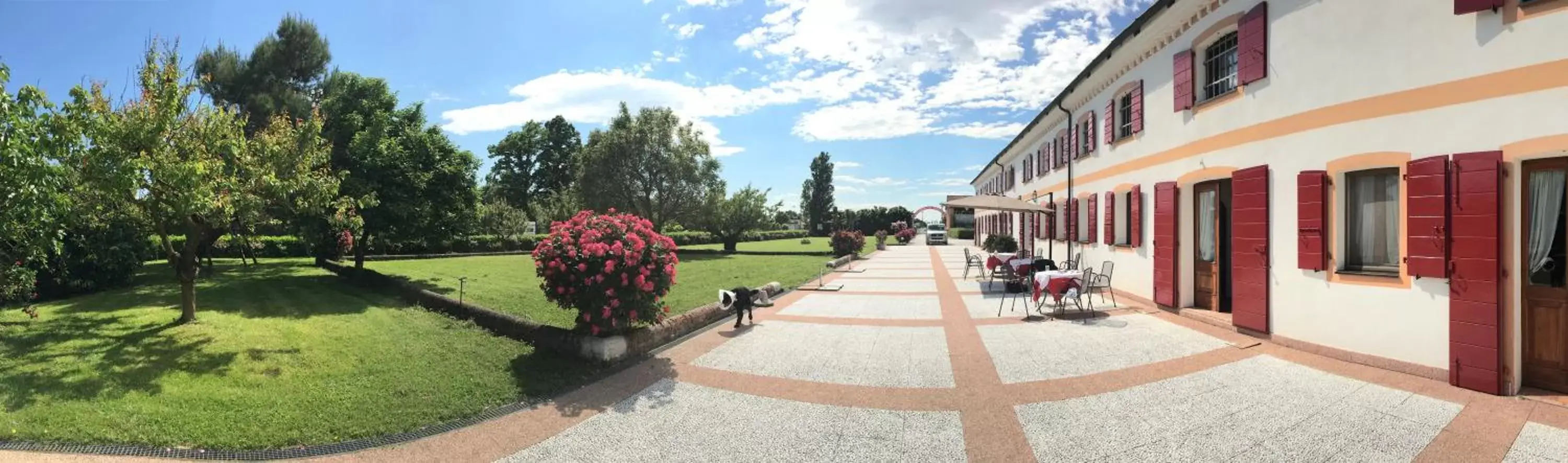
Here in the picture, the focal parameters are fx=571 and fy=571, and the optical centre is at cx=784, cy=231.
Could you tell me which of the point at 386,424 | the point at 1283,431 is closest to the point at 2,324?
the point at 386,424

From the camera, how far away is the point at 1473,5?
17.3 ft

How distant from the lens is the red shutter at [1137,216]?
10.8 meters

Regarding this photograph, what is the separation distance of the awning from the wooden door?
14.9 feet

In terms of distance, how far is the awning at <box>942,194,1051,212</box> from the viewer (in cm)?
1338

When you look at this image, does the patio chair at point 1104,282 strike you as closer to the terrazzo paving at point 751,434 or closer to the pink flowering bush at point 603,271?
the terrazzo paving at point 751,434

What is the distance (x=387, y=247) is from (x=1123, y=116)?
81.8 ft

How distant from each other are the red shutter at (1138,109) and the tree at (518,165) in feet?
171

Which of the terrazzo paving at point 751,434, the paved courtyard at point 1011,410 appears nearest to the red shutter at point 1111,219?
the paved courtyard at point 1011,410

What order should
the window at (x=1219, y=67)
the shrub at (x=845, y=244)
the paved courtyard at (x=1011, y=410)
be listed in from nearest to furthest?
the paved courtyard at (x=1011, y=410) < the window at (x=1219, y=67) < the shrub at (x=845, y=244)

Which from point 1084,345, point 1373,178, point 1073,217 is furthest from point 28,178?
point 1073,217

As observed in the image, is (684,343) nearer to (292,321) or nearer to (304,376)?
(304,376)

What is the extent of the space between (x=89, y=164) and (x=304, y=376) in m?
3.37

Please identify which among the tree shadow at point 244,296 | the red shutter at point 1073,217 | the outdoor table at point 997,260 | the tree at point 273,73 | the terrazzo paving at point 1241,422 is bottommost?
the terrazzo paving at point 1241,422

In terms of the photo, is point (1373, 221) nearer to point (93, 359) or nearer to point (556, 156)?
point (93, 359)
